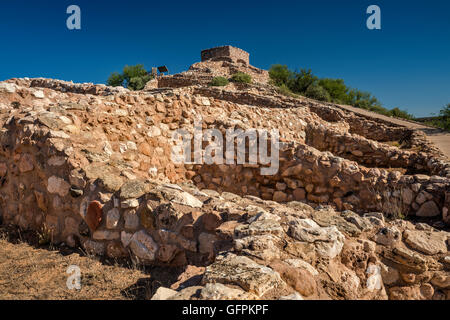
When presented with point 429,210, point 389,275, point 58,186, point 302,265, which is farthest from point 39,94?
point 429,210

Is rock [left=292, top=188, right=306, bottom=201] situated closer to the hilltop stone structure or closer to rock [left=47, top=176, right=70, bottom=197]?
the hilltop stone structure

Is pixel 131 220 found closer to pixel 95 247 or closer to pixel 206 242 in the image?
pixel 95 247

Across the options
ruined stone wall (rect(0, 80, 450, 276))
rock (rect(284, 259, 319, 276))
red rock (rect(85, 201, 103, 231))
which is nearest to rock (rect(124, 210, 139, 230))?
ruined stone wall (rect(0, 80, 450, 276))

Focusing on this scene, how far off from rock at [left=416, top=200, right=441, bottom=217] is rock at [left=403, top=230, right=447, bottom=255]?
1615 mm

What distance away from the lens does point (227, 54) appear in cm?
3062

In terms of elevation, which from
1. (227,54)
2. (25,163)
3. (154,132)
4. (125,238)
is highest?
(227,54)

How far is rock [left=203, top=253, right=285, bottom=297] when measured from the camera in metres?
1.39

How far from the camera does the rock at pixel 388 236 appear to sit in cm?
225

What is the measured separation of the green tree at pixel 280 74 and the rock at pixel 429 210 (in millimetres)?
20017

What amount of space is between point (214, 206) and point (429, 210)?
3.32 metres

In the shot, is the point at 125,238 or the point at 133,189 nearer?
the point at 125,238

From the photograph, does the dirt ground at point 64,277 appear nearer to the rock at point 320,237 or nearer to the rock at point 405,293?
the rock at point 320,237
